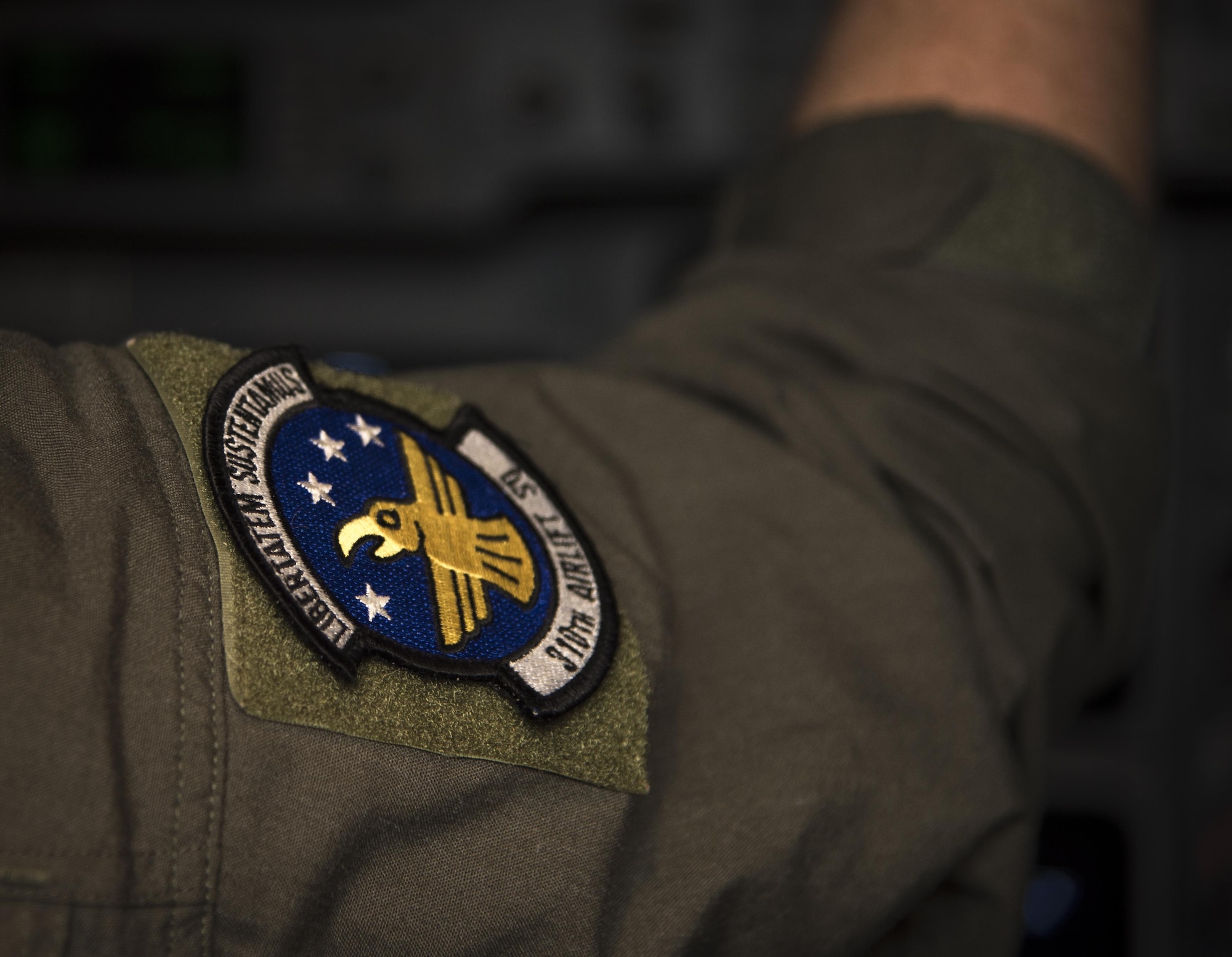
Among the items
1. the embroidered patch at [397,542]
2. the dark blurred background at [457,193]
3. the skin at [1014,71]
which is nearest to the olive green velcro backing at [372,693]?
the embroidered patch at [397,542]

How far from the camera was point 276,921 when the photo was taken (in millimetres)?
216

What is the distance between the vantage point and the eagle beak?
0.24 meters

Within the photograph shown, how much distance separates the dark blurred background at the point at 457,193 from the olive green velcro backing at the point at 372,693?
0.66 m

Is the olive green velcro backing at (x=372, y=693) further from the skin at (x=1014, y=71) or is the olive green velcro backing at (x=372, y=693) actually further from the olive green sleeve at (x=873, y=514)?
the skin at (x=1014, y=71)

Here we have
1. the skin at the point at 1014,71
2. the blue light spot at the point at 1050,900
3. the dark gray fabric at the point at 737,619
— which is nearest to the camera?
the dark gray fabric at the point at 737,619

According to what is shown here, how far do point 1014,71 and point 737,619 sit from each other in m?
0.31

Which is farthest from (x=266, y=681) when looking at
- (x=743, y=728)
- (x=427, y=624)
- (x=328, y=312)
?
(x=328, y=312)

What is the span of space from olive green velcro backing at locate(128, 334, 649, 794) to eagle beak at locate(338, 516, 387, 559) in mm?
24

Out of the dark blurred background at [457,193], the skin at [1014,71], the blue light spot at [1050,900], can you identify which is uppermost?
the skin at [1014,71]

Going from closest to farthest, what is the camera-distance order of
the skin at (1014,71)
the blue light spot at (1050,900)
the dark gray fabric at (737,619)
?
the dark gray fabric at (737,619), the skin at (1014,71), the blue light spot at (1050,900)

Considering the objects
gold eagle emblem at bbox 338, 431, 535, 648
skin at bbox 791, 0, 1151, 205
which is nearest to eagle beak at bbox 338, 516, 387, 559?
gold eagle emblem at bbox 338, 431, 535, 648

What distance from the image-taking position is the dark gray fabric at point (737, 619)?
0.20 meters

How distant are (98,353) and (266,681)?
10cm

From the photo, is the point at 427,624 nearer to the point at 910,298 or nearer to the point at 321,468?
the point at 321,468
